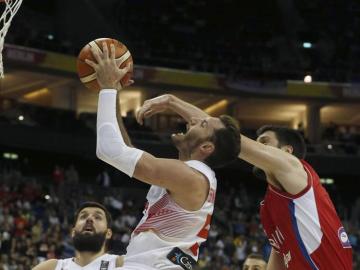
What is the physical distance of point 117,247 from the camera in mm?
17516

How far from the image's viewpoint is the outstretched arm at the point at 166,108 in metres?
4.72

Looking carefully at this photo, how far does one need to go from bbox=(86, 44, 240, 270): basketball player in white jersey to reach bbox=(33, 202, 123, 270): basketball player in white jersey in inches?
50.7

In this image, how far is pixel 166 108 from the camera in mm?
4871

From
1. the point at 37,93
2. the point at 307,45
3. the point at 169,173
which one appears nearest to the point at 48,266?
the point at 169,173

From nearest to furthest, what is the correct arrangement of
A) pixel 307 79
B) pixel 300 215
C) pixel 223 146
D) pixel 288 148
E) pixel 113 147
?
pixel 113 147 < pixel 223 146 < pixel 300 215 < pixel 288 148 < pixel 307 79

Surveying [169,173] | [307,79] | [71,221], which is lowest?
[71,221]

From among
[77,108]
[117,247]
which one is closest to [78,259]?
[117,247]

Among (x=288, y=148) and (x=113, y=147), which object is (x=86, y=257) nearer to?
(x=288, y=148)

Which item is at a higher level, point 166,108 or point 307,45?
point 307,45

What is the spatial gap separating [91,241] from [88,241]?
22mm

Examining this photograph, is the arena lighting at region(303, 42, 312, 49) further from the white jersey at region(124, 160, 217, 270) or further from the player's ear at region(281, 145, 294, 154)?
the white jersey at region(124, 160, 217, 270)

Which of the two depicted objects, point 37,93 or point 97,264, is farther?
point 37,93

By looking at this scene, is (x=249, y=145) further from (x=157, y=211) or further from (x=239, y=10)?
(x=239, y=10)

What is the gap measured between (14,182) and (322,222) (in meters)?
17.0
